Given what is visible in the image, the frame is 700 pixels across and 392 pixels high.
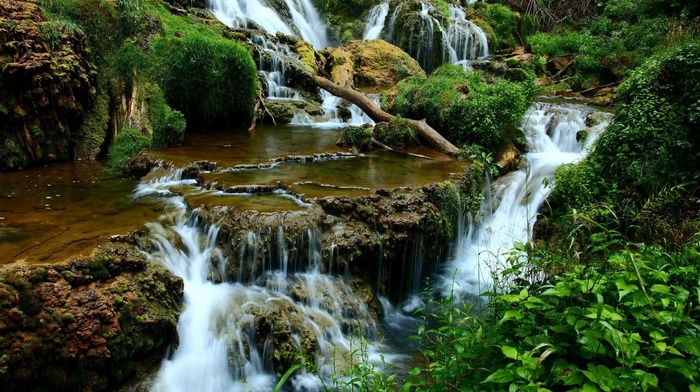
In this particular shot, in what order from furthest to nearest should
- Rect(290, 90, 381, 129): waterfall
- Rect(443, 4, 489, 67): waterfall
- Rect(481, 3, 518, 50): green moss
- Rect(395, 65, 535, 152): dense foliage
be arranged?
Rect(481, 3, 518, 50): green moss < Rect(443, 4, 489, 67): waterfall < Rect(290, 90, 381, 129): waterfall < Rect(395, 65, 535, 152): dense foliage

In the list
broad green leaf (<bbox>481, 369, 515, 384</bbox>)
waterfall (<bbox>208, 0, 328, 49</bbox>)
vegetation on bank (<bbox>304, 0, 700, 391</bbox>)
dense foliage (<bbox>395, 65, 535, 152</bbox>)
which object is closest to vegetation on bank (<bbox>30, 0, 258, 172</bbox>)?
dense foliage (<bbox>395, 65, 535, 152</bbox>)

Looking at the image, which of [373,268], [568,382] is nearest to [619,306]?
[568,382]

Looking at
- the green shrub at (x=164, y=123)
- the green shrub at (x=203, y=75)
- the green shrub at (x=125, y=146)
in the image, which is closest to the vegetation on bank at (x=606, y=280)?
the green shrub at (x=203, y=75)

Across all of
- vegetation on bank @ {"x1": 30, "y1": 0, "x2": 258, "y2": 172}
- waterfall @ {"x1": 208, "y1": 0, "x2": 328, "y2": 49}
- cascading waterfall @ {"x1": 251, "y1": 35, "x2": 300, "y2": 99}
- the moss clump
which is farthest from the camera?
waterfall @ {"x1": 208, "y1": 0, "x2": 328, "y2": 49}

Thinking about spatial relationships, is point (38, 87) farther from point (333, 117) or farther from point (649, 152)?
point (649, 152)

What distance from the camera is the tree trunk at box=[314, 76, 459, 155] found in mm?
9664

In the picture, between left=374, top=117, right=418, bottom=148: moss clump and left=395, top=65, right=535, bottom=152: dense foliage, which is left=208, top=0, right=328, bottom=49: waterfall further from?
left=374, top=117, right=418, bottom=148: moss clump

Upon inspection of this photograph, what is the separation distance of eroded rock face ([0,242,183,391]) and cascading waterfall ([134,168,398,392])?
39 centimetres

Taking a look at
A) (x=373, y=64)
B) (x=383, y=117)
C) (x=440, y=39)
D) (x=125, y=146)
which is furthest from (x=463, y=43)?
(x=125, y=146)

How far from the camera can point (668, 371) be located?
2.12 meters

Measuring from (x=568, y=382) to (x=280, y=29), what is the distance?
2042cm

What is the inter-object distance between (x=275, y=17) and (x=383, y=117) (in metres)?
12.1

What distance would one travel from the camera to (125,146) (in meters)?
8.73

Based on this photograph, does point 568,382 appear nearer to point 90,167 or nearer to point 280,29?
point 90,167
